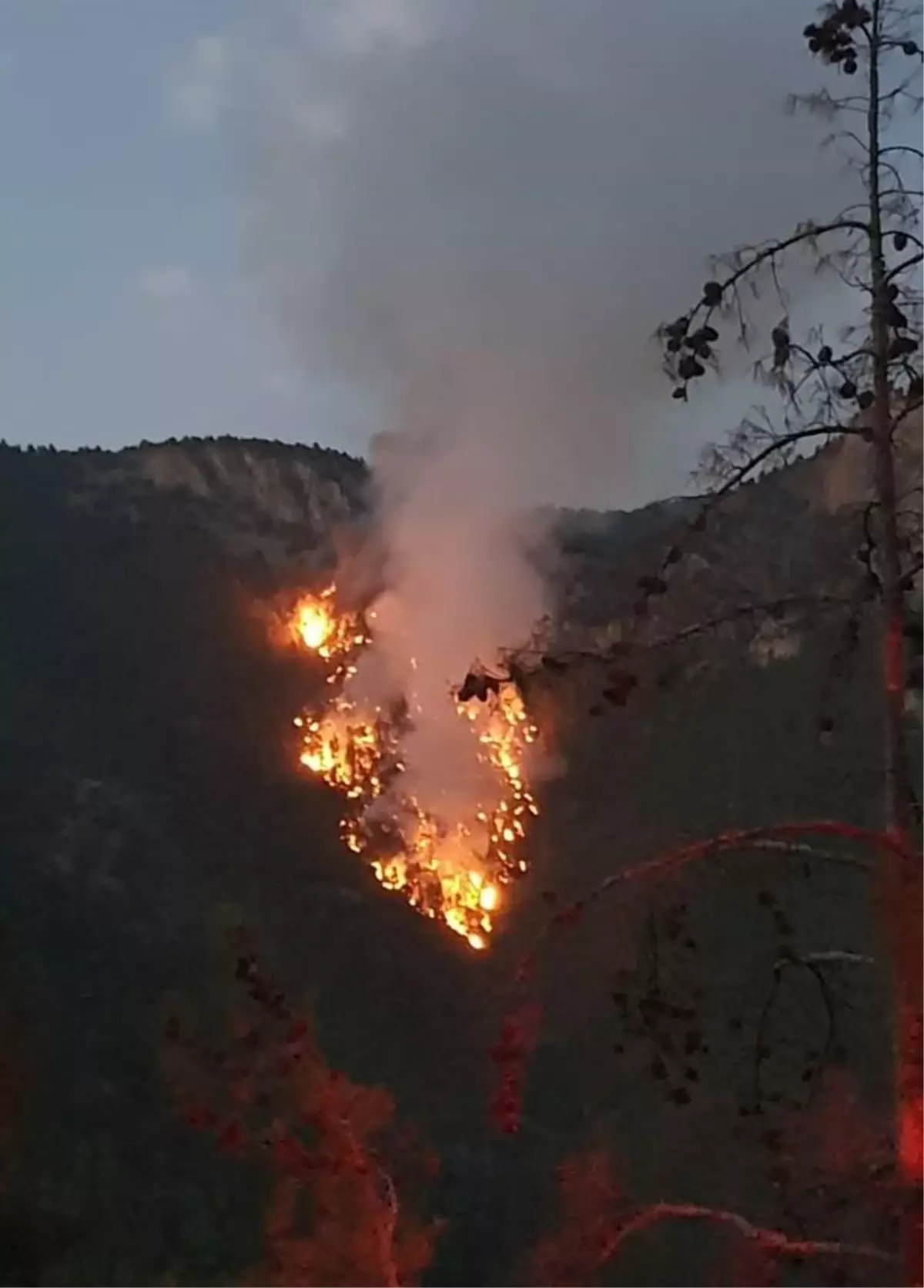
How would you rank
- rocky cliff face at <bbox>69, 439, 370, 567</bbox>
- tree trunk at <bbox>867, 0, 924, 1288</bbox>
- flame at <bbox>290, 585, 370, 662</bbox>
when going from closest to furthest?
tree trunk at <bbox>867, 0, 924, 1288</bbox> → flame at <bbox>290, 585, 370, 662</bbox> → rocky cliff face at <bbox>69, 439, 370, 567</bbox>

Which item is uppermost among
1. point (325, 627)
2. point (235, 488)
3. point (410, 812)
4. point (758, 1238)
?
point (235, 488)

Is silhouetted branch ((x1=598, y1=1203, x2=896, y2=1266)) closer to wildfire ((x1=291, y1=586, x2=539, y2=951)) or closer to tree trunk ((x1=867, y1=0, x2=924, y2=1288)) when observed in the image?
tree trunk ((x1=867, y1=0, x2=924, y2=1288))

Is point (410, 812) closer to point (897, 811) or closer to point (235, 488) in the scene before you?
point (235, 488)

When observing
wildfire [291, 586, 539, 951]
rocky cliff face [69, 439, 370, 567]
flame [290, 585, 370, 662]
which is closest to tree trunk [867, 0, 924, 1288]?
wildfire [291, 586, 539, 951]

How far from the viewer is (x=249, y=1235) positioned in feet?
161

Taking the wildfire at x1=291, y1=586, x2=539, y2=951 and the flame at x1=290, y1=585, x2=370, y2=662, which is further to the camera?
the flame at x1=290, y1=585, x2=370, y2=662

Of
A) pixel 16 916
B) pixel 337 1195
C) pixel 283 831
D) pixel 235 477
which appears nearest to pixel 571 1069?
pixel 16 916

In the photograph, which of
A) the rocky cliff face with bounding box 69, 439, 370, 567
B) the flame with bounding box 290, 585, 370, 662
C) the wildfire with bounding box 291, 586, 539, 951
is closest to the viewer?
the wildfire with bounding box 291, 586, 539, 951

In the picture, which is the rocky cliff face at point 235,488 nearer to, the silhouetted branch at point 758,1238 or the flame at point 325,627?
the flame at point 325,627

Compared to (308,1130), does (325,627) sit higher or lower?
higher

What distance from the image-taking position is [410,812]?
93.4m

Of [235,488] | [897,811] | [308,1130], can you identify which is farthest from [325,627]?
[897,811]

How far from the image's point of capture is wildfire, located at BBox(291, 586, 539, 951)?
8762 cm

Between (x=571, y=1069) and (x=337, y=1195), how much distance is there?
33.0m
